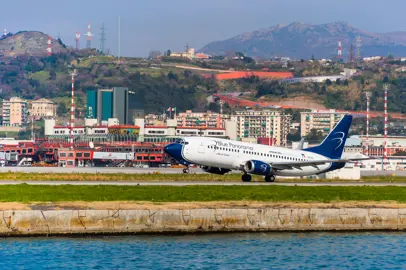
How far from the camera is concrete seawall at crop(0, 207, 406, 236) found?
48625 millimetres

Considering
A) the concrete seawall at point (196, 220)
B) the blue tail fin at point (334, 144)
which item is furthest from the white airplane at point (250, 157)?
the concrete seawall at point (196, 220)

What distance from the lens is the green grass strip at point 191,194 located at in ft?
188

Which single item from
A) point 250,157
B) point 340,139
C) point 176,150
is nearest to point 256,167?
point 250,157

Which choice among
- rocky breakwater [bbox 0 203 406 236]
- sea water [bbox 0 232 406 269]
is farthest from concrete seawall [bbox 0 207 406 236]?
sea water [bbox 0 232 406 269]

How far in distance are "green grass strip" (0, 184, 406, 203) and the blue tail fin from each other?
64.7ft

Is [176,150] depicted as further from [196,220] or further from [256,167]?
[196,220]

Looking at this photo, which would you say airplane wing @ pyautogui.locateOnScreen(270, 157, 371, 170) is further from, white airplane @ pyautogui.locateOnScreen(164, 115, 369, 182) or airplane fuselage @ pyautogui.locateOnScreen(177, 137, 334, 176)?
airplane fuselage @ pyautogui.locateOnScreen(177, 137, 334, 176)

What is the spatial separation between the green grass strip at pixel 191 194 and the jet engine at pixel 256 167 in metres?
11.6

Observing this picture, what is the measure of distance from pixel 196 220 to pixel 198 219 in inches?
4.8

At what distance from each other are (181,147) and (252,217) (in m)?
32.4

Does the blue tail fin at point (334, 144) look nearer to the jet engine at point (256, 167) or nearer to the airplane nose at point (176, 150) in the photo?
the jet engine at point (256, 167)

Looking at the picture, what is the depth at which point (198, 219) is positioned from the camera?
A: 5059cm

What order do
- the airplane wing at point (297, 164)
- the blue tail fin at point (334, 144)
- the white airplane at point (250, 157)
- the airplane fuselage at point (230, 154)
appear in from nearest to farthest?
the airplane fuselage at point (230, 154) < the white airplane at point (250, 157) < the airplane wing at point (297, 164) < the blue tail fin at point (334, 144)

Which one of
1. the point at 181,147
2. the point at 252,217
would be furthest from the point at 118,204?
the point at 181,147
